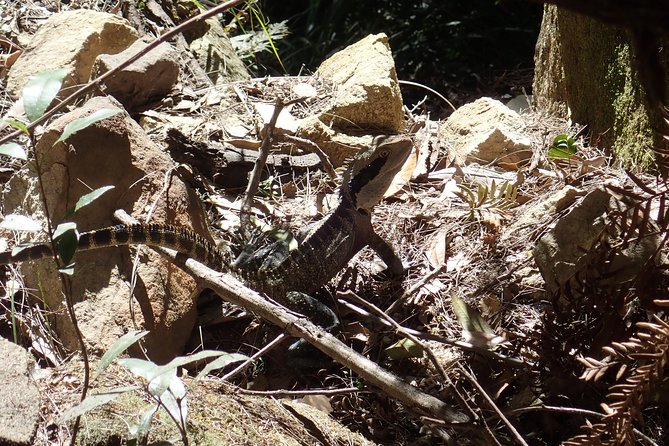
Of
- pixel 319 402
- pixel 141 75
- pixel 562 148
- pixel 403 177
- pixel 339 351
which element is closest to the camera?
pixel 339 351

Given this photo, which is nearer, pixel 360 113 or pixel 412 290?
pixel 412 290

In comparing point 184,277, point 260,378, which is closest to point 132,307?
point 184,277

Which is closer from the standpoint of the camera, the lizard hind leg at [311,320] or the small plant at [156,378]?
the small plant at [156,378]

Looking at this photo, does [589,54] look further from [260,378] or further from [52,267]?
[52,267]

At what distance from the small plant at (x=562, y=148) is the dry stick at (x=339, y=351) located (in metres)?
2.15

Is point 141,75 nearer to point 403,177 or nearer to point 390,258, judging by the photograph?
point 403,177

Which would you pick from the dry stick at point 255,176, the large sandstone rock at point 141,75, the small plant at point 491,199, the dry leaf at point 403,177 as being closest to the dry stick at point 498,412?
the small plant at point 491,199

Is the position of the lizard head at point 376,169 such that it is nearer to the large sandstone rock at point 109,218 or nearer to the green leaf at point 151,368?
the large sandstone rock at point 109,218

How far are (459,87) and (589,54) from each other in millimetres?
3000

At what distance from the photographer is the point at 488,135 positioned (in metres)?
4.68

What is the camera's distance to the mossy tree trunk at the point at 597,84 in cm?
402

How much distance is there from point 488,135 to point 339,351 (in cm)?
245

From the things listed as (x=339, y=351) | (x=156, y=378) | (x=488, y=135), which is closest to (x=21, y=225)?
(x=156, y=378)

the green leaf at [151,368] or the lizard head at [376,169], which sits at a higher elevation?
the green leaf at [151,368]
